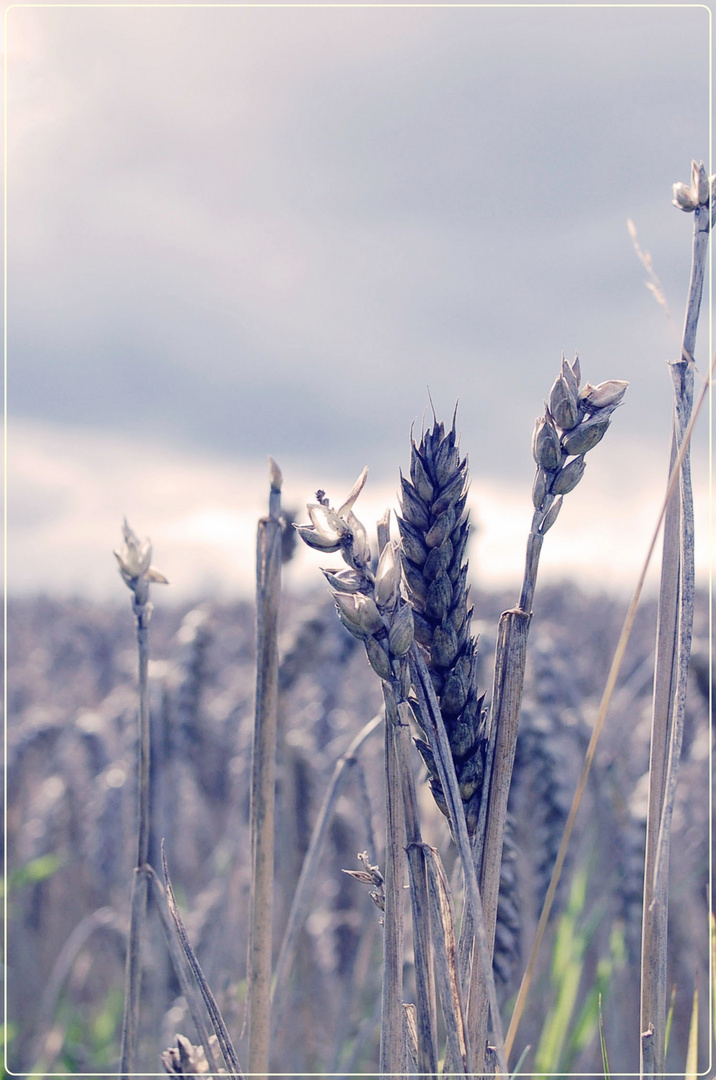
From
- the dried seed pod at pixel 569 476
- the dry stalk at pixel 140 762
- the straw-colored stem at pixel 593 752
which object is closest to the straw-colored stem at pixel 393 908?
the straw-colored stem at pixel 593 752

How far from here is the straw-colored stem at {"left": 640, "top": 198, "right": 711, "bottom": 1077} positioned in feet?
2.20

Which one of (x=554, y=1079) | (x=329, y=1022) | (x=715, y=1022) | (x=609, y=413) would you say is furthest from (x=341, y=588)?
(x=329, y=1022)

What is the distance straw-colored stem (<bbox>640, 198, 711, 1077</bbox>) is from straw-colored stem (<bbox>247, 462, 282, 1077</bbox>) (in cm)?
37

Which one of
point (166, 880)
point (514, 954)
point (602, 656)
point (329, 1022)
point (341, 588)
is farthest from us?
point (602, 656)

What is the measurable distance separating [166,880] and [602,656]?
3.74m

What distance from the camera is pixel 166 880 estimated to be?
2.48 ft

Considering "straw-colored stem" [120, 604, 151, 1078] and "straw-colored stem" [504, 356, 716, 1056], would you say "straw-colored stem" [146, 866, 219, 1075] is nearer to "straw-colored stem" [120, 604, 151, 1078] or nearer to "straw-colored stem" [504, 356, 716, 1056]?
"straw-colored stem" [120, 604, 151, 1078]

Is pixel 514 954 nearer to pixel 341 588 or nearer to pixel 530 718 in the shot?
pixel 341 588

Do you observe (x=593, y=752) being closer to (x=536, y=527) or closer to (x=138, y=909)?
(x=536, y=527)

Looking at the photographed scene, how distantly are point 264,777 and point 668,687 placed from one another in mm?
429

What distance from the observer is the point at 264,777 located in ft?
2.95

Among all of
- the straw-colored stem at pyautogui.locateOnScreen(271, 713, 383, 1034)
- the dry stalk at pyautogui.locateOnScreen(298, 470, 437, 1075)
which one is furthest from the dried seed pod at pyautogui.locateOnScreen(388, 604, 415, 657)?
the straw-colored stem at pyautogui.locateOnScreen(271, 713, 383, 1034)

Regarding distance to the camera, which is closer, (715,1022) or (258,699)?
(715,1022)

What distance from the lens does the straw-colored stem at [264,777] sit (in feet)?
2.80
